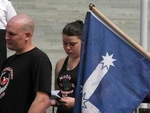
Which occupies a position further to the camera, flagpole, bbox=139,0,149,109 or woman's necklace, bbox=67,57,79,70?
flagpole, bbox=139,0,149,109

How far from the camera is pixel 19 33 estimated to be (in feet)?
13.8

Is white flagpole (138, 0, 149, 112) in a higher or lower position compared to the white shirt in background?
lower

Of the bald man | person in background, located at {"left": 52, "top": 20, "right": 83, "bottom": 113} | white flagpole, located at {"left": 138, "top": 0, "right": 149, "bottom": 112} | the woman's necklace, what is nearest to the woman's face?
person in background, located at {"left": 52, "top": 20, "right": 83, "bottom": 113}

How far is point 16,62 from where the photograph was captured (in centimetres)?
425

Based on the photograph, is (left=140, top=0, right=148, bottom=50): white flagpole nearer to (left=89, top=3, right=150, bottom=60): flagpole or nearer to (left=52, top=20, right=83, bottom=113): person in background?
(left=52, top=20, right=83, bottom=113): person in background

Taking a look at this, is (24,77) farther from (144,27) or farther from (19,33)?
(144,27)

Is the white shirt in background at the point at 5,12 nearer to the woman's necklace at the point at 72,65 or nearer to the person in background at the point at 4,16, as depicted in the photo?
the person in background at the point at 4,16

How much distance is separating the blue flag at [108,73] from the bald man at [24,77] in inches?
10.5

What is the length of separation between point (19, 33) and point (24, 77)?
1.12 ft

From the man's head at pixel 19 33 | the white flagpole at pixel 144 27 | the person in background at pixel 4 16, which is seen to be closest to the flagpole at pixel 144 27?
the white flagpole at pixel 144 27

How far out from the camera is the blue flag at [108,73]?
3.92 meters

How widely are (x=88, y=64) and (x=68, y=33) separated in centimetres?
87

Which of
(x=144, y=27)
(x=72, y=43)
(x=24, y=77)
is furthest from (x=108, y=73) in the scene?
(x=144, y=27)

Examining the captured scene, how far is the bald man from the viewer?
4102 mm
